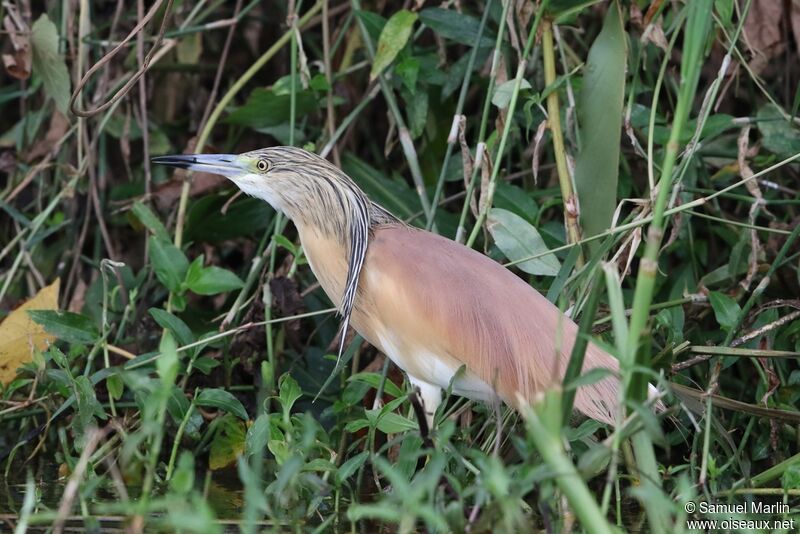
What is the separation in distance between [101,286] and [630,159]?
1642 millimetres

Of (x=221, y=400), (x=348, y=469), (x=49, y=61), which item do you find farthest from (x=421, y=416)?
(x=49, y=61)

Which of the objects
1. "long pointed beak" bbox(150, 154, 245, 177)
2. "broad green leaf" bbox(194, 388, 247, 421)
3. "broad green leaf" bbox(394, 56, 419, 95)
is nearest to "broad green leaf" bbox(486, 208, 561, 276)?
"broad green leaf" bbox(394, 56, 419, 95)

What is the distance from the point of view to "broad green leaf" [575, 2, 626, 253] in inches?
113

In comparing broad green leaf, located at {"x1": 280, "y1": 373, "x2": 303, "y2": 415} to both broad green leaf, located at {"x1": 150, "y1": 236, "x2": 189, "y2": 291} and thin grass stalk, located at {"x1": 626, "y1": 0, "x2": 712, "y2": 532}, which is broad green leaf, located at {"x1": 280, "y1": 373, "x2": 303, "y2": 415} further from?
thin grass stalk, located at {"x1": 626, "y1": 0, "x2": 712, "y2": 532}

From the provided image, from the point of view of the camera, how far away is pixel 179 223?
3.24m

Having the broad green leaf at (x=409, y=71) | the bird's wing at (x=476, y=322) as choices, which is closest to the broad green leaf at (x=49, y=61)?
the broad green leaf at (x=409, y=71)

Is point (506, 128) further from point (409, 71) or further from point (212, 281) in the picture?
point (212, 281)

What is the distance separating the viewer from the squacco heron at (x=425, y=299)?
250cm

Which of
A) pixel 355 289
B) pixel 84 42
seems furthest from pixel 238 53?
pixel 355 289

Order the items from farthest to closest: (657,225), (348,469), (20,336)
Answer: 1. (20,336)
2. (348,469)
3. (657,225)

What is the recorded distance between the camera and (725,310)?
2740mm

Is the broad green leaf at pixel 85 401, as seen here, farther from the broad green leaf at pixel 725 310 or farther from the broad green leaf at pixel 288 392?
the broad green leaf at pixel 725 310

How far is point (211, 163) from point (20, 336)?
2.69ft

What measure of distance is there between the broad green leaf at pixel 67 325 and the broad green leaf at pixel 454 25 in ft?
4.02
